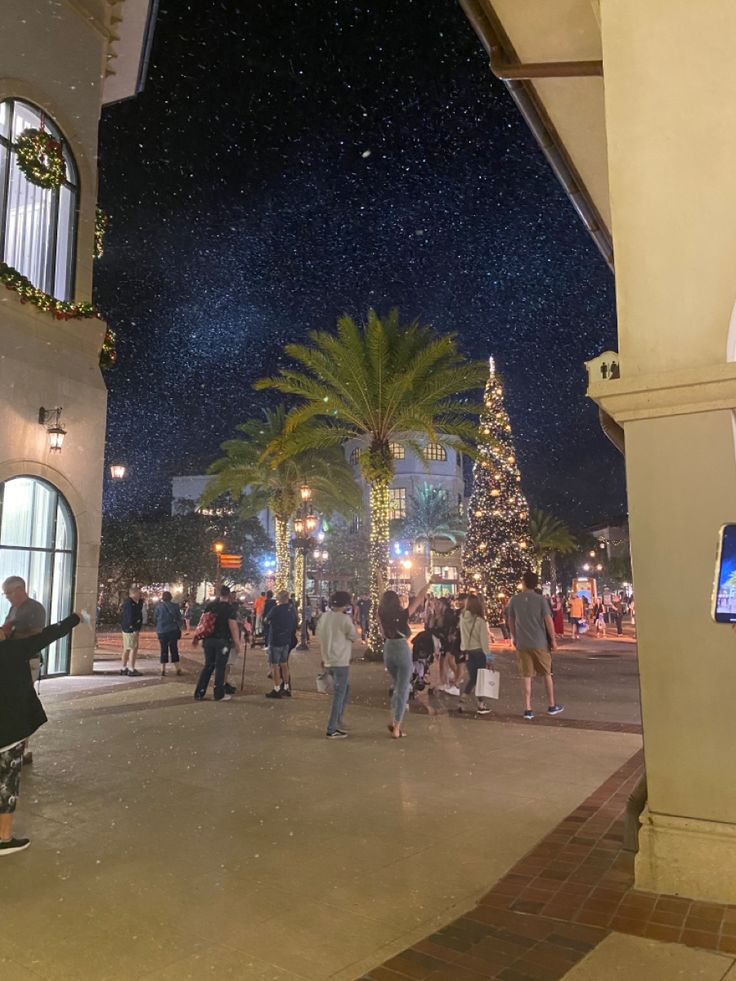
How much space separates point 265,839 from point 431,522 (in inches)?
2301

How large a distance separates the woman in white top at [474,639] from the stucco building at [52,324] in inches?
342

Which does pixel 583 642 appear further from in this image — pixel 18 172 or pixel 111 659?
pixel 18 172

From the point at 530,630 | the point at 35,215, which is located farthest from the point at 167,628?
the point at 35,215

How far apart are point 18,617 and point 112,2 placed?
17245mm

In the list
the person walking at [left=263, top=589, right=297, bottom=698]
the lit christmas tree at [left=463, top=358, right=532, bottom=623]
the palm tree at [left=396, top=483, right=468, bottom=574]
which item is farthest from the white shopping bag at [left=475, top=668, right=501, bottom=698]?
the palm tree at [left=396, top=483, right=468, bottom=574]

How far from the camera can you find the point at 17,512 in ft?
48.4

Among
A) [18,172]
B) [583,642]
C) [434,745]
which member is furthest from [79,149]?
[583,642]

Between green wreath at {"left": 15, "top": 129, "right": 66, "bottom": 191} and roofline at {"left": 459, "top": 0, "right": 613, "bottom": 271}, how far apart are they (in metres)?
11.5

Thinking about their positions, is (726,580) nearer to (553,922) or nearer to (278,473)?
(553,922)

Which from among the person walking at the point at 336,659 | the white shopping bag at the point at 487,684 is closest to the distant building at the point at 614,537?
the white shopping bag at the point at 487,684

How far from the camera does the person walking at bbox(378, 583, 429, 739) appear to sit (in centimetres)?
862

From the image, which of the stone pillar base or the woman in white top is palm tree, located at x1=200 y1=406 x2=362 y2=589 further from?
the stone pillar base

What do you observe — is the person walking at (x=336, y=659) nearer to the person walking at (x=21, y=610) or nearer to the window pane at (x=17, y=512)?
the person walking at (x=21, y=610)

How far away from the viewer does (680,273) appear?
4.56 meters
